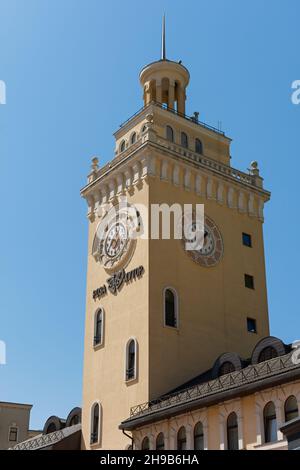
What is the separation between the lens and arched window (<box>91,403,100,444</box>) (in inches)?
1850

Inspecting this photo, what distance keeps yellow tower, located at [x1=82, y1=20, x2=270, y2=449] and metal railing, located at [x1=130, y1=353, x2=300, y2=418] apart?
2.79 metres

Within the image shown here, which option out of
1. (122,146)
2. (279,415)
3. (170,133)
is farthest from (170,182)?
(279,415)

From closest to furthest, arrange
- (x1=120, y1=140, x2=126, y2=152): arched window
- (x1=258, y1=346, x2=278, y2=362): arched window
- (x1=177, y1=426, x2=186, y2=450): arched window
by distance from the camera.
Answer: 1. (x1=177, y1=426, x2=186, y2=450): arched window
2. (x1=258, y1=346, x2=278, y2=362): arched window
3. (x1=120, y1=140, x2=126, y2=152): arched window

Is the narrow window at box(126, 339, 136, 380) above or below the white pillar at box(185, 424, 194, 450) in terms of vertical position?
above

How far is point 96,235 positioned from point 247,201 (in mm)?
11257

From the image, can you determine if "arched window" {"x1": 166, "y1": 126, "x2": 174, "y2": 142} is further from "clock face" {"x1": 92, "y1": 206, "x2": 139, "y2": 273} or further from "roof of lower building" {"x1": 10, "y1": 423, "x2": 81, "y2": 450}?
"roof of lower building" {"x1": 10, "y1": 423, "x2": 81, "y2": 450}

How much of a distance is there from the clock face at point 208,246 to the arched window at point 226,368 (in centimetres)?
1012

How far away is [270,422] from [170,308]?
14.5 m

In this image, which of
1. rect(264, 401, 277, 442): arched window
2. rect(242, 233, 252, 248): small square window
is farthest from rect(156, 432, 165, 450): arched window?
rect(242, 233, 252, 248): small square window

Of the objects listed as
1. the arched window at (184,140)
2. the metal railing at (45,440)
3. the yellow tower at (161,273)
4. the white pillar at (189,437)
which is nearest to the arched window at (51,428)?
the metal railing at (45,440)

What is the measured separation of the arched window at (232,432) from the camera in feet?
115

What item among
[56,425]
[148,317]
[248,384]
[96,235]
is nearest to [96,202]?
[96,235]
